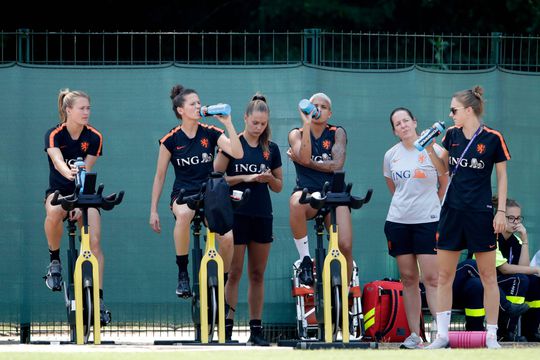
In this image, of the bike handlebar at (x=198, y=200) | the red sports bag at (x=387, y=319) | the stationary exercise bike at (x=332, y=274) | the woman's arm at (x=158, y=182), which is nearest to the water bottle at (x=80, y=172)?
the woman's arm at (x=158, y=182)

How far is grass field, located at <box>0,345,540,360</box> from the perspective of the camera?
8.80 metres

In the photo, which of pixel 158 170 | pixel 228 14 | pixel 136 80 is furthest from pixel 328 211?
pixel 228 14

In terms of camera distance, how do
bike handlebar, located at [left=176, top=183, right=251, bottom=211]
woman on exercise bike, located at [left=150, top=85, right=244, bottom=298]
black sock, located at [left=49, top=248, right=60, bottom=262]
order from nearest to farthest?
bike handlebar, located at [left=176, top=183, right=251, bottom=211], woman on exercise bike, located at [left=150, top=85, right=244, bottom=298], black sock, located at [left=49, top=248, right=60, bottom=262]

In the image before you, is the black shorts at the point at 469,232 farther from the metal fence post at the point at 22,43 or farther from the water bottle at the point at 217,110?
the metal fence post at the point at 22,43

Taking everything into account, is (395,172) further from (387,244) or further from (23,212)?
(23,212)

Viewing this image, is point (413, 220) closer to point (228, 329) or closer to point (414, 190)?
point (414, 190)

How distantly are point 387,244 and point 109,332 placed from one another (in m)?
2.50

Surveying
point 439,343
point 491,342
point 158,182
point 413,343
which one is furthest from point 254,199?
point 491,342

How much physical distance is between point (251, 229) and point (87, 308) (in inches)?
56.7

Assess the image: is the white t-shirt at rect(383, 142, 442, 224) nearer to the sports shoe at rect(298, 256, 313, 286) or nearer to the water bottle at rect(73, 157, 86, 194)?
the sports shoe at rect(298, 256, 313, 286)

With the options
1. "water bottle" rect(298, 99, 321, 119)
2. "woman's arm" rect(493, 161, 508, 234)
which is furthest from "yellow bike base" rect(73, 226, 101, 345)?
"woman's arm" rect(493, 161, 508, 234)

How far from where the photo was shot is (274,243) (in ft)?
38.0

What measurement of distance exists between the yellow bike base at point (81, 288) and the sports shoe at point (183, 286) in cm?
66

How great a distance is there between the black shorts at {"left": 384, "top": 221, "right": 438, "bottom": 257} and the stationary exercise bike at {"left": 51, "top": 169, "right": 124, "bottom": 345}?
2.15 m
